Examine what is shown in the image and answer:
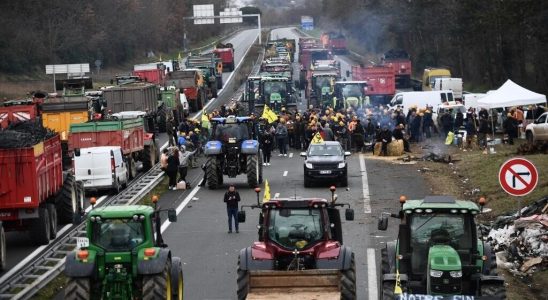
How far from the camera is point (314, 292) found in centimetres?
1698

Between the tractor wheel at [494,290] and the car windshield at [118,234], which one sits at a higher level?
the car windshield at [118,234]

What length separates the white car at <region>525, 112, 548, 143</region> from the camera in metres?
44.8

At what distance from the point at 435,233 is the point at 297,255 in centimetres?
230

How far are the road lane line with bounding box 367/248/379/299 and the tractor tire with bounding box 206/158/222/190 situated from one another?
11634mm

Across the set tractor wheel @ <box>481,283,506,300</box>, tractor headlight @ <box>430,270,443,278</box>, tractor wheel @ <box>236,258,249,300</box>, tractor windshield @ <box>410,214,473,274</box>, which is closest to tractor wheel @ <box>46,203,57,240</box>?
tractor wheel @ <box>236,258,249,300</box>

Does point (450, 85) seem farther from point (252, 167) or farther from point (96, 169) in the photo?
point (96, 169)

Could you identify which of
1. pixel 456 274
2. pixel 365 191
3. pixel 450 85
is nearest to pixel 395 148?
pixel 365 191

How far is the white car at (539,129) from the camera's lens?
1762 inches

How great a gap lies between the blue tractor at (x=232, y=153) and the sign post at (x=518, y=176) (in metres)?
16.1

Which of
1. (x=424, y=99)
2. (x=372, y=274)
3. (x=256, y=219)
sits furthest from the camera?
(x=424, y=99)

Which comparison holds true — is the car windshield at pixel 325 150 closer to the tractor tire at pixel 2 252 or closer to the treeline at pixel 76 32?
the tractor tire at pixel 2 252

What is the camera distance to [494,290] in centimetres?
1692

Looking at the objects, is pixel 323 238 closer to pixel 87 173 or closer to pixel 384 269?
pixel 384 269

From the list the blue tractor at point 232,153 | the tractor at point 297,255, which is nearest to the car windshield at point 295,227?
the tractor at point 297,255
